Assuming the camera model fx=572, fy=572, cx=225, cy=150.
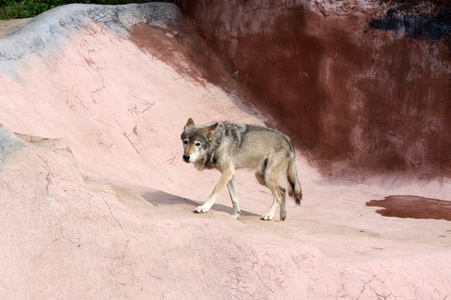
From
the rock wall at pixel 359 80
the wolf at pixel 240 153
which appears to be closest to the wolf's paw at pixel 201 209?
the wolf at pixel 240 153

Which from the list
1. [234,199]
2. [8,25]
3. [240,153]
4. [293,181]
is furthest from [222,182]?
[8,25]

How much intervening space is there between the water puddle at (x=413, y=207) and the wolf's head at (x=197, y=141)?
4.06 meters

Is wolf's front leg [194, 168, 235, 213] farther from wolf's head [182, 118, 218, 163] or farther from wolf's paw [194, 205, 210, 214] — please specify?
wolf's head [182, 118, 218, 163]

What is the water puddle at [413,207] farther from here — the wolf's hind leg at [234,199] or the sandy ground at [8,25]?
the sandy ground at [8,25]

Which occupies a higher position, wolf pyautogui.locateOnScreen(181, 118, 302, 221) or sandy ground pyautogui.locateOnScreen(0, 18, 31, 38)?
sandy ground pyautogui.locateOnScreen(0, 18, 31, 38)

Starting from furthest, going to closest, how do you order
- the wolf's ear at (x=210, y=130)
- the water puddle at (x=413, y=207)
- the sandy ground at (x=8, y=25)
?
1. the sandy ground at (x=8, y=25)
2. the water puddle at (x=413, y=207)
3. the wolf's ear at (x=210, y=130)

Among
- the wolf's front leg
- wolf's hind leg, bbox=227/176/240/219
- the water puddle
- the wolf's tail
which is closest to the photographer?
the wolf's front leg

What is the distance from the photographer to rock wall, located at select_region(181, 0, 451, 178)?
1139cm

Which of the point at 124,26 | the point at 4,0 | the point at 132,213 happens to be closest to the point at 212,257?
the point at 132,213

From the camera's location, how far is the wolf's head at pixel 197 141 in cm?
680

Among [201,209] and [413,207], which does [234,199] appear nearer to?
[201,209]

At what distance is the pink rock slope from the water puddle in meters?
0.29

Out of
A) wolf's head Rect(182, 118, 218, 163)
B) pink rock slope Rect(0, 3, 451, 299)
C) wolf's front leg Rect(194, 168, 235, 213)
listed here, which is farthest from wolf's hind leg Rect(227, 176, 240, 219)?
wolf's head Rect(182, 118, 218, 163)

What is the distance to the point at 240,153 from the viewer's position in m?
7.34
